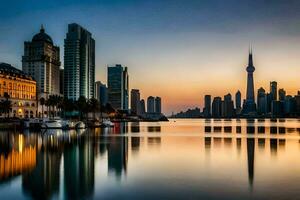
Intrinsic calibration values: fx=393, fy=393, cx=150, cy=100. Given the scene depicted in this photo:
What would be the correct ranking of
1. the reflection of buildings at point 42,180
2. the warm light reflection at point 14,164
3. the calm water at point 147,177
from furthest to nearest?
the warm light reflection at point 14,164
the calm water at point 147,177
the reflection of buildings at point 42,180

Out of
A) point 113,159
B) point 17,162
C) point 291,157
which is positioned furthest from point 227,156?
point 17,162

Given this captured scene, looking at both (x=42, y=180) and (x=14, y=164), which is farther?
(x=14, y=164)

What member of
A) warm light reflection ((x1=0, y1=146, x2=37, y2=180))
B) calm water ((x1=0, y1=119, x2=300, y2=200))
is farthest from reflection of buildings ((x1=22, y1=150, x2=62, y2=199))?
warm light reflection ((x1=0, y1=146, x2=37, y2=180))

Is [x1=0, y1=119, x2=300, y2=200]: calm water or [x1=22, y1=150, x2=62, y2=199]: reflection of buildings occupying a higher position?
[x1=22, y1=150, x2=62, y2=199]: reflection of buildings

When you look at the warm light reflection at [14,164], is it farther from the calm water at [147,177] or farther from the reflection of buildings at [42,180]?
the reflection of buildings at [42,180]

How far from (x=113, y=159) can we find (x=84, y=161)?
395 centimetres

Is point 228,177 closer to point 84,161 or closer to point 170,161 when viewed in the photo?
point 170,161

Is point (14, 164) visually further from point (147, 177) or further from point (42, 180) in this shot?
point (147, 177)

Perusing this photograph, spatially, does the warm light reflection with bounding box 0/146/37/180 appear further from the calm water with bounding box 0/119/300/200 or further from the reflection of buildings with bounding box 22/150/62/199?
the reflection of buildings with bounding box 22/150/62/199

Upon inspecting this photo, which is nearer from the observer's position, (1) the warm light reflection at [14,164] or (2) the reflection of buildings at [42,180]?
(2) the reflection of buildings at [42,180]

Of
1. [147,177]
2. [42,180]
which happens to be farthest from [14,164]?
[147,177]

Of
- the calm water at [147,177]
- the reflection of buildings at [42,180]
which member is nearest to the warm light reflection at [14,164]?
the calm water at [147,177]

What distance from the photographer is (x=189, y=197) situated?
2606cm

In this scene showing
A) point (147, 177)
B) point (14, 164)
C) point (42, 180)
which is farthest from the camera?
point (14, 164)
